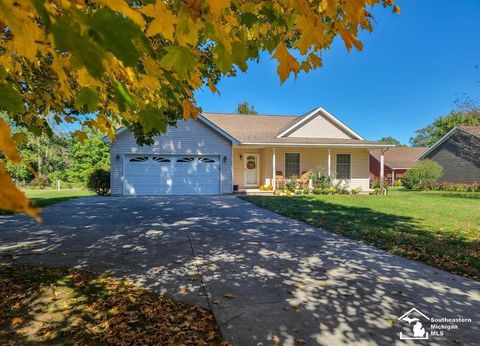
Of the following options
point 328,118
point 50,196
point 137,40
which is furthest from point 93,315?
point 328,118

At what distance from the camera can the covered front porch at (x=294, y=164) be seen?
20.9 meters

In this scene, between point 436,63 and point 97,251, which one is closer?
point 97,251

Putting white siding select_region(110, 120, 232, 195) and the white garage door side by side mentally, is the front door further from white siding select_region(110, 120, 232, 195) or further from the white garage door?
the white garage door

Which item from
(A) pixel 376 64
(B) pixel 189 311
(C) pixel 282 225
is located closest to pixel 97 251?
(B) pixel 189 311

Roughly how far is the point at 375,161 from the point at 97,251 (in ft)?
140

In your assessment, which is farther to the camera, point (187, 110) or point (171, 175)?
point (171, 175)

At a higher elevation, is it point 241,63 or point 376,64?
point 376,64

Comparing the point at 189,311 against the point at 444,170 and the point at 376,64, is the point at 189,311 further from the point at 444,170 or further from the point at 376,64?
the point at 444,170

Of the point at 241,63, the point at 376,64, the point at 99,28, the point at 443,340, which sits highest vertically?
the point at 376,64

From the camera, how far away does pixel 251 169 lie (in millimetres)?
21594

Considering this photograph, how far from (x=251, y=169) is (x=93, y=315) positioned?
60.3 ft

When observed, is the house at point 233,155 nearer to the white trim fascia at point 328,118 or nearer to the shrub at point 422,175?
the white trim fascia at point 328,118

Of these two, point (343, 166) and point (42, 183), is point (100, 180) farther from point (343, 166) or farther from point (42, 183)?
point (42, 183)

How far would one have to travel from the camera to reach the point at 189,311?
3.55m
